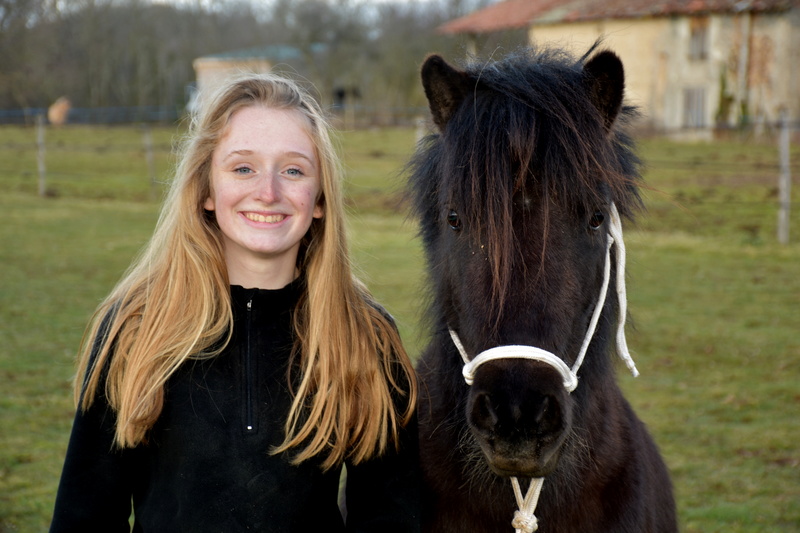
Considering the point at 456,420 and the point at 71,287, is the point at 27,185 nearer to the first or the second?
the point at 71,287

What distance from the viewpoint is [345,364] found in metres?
2.22

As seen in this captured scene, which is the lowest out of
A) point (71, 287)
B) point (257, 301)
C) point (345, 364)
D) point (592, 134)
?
point (71, 287)

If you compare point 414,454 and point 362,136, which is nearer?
point 414,454

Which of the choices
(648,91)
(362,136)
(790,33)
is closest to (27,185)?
(362,136)

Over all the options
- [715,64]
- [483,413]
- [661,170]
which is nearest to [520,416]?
[483,413]

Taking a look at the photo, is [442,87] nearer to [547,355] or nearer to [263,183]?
[263,183]

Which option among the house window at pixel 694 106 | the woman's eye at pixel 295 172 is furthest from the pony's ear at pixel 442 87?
the house window at pixel 694 106

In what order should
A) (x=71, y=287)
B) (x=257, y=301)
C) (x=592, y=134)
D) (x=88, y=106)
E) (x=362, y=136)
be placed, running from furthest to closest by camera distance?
(x=88, y=106) → (x=362, y=136) → (x=71, y=287) → (x=257, y=301) → (x=592, y=134)

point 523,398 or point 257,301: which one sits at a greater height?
point 257,301

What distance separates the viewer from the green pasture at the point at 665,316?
14.3ft

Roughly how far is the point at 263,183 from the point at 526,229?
0.79 m

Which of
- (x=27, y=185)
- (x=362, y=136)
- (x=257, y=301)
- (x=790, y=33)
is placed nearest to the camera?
(x=257, y=301)

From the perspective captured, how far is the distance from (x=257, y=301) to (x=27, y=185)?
1891cm

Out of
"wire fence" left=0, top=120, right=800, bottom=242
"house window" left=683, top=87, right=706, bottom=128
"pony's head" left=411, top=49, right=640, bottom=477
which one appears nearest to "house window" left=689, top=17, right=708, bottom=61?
"house window" left=683, top=87, right=706, bottom=128
